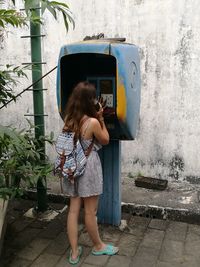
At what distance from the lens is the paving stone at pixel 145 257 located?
114 inches

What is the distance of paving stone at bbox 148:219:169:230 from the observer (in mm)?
3490

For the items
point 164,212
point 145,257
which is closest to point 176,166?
point 164,212

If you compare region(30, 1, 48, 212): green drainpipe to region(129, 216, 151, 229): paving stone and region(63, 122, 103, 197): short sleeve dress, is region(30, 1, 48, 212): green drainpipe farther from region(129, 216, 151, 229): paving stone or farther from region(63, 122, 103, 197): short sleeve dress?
region(129, 216, 151, 229): paving stone

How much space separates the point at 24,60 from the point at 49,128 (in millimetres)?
936

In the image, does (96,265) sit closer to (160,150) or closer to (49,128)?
(160,150)

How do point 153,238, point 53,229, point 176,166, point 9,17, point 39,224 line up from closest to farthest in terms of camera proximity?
point 9,17
point 153,238
point 53,229
point 39,224
point 176,166

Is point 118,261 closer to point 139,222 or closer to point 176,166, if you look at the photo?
point 139,222

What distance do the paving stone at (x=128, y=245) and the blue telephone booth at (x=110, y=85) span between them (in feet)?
0.73

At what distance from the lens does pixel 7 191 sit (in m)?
2.61

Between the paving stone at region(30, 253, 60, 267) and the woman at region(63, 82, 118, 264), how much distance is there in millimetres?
143

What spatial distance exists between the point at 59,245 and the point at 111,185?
28.7 inches

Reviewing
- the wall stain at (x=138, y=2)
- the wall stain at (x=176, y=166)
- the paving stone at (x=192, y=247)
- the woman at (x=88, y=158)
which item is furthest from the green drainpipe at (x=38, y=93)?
the wall stain at (x=176, y=166)

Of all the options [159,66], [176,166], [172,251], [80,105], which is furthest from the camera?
[176,166]

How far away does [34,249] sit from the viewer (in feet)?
10.3
